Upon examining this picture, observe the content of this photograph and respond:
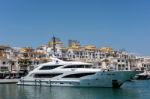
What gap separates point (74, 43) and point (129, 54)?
77.2 feet

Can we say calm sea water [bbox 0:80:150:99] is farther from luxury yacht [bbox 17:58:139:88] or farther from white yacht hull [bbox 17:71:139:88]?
luxury yacht [bbox 17:58:139:88]

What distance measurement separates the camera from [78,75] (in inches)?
2084

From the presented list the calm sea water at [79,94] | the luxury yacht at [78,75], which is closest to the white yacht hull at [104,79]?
the luxury yacht at [78,75]

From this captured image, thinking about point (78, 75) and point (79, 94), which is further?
point (78, 75)

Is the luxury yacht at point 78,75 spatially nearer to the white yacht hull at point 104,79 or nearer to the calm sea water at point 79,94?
the white yacht hull at point 104,79

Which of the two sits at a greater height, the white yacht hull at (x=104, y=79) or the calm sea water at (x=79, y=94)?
the white yacht hull at (x=104, y=79)

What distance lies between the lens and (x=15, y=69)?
98.6 metres

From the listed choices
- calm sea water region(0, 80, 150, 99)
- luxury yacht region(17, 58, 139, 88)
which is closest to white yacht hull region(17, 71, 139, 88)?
luxury yacht region(17, 58, 139, 88)

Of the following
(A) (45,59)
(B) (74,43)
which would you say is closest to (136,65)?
(B) (74,43)

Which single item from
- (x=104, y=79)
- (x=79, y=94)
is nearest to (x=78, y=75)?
(x=104, y=79)

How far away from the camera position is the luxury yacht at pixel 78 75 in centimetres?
5119

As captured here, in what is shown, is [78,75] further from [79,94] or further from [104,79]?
[79,94]

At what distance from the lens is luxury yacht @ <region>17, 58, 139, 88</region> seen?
5119cm

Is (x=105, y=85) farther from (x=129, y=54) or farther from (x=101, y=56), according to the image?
(x=129, y=54)
